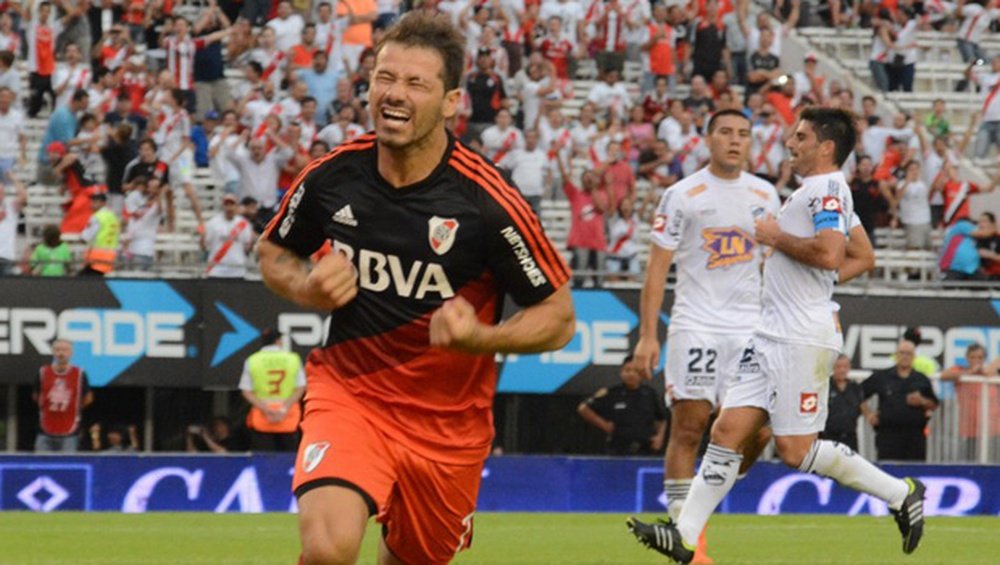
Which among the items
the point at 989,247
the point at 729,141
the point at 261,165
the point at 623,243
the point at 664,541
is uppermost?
the point at 729,141

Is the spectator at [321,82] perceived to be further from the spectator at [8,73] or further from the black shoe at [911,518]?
the black shoe at [911,518]

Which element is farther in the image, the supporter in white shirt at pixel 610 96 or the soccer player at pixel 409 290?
the supporter in white shirt at pixel 610 96

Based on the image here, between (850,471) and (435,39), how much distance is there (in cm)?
481

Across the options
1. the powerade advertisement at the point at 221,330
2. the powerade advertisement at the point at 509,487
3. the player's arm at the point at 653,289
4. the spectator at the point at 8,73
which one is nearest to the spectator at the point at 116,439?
the powerade advertisement at the point at 221,330

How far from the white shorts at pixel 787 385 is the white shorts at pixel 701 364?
1032 millimetres

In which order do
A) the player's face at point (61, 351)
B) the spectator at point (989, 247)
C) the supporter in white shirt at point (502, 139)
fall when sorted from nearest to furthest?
the player's face at point (61, 351), the spectator at point (989, 247), the supporter in white shirt at point (502, 139)

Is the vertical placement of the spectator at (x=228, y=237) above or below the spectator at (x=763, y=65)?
below

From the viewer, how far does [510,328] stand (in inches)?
279

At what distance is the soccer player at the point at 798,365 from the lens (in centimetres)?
1102

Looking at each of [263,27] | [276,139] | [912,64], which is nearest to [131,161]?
[276,139]

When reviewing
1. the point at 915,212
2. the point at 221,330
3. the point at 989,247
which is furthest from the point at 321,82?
the point at 989,247

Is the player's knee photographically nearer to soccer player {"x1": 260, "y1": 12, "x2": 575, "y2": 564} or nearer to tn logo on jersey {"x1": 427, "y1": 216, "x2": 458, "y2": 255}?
soccer player {"x1": 260, "y1": 12, "x2": 575, "y2": 564}

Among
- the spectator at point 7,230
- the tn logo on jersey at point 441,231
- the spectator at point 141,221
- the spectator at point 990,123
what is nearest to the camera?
the tn logo on jersey at point 441,231

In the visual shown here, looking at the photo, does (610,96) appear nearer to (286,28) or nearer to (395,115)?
(286,28)
